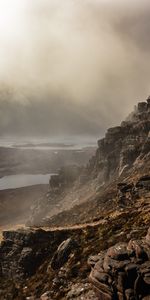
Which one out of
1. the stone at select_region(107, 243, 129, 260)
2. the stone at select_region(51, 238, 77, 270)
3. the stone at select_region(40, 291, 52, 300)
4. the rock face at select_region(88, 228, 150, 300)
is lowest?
the stone at select_region(40, 291, 52, 300)

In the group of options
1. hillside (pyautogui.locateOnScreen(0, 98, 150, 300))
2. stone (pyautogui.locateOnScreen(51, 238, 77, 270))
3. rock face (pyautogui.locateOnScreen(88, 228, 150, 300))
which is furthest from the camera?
stone (pyautogui.locateOnScreen(51, 238, 77, 270))

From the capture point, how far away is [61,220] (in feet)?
315

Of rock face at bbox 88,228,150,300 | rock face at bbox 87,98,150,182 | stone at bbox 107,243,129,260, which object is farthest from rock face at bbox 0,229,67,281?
rock face at bbox 87,98,150,182

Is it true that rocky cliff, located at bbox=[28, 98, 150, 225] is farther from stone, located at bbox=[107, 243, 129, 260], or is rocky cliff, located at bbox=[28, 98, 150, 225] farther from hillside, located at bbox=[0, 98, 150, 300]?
stone, located at bbox=[107, 243, 129, 260]

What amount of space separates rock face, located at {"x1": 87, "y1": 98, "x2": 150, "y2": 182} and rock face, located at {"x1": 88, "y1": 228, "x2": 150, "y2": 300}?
277 ft

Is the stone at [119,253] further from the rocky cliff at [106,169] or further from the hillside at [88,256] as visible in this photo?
the rocky cliff at [106,169]

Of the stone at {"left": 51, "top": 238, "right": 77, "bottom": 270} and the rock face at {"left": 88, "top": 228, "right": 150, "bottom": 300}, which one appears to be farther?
the stone at {"left": 51, "top": 238, "right": 77, "bottom": 270}

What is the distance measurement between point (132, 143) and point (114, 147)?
63.2ft

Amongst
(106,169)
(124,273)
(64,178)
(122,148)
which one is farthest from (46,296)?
(64,178)

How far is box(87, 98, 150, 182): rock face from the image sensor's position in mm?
122438

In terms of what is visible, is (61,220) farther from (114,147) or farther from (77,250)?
(114,147)

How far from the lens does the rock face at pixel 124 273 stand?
28750 mm

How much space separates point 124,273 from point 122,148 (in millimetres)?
108936

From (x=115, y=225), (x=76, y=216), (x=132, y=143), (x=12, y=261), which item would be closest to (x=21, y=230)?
(x=12, y=261)
